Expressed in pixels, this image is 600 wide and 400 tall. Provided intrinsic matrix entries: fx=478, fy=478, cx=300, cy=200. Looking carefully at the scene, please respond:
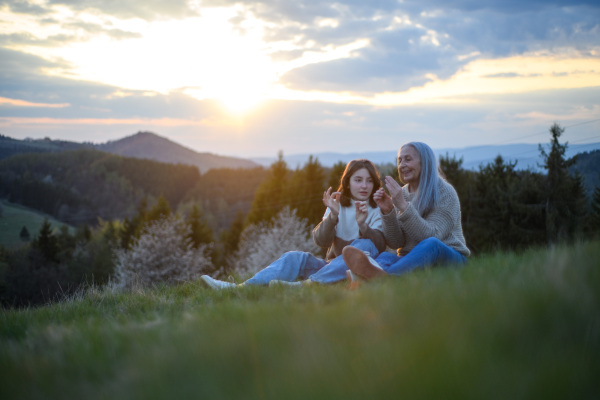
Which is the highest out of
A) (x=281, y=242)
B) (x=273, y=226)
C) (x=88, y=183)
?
(x=88, y=183)

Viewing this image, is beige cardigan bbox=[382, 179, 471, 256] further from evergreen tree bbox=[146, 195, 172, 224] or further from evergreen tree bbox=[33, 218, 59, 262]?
evergreen tree bbox=[33, 218, 59, 262]

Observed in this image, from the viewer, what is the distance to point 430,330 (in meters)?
2.32

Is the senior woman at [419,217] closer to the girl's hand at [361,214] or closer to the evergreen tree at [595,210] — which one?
the girl's hand at [361,214]

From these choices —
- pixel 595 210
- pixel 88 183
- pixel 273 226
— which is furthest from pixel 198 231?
pixel 88 183

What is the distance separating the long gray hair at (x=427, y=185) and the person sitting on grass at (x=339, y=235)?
1.88ft

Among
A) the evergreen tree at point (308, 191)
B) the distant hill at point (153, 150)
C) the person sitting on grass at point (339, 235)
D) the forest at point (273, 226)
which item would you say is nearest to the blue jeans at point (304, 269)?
the person sitting on grass at point (339, 235)

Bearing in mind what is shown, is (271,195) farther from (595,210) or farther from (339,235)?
(339,235)

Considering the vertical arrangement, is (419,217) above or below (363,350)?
above

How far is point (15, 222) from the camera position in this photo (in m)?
90.9

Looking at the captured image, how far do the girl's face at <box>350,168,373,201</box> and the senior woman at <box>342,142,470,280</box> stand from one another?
57cm

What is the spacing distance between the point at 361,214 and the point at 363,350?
13.6ft

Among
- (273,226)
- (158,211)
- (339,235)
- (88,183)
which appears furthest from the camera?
(88,183)

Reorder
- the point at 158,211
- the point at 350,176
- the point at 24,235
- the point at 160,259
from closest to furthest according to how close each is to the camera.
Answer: the point at 350,176 → the point at 160,259 → the point at 158,211 → the point at 24,235

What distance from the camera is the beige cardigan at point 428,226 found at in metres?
5.79
